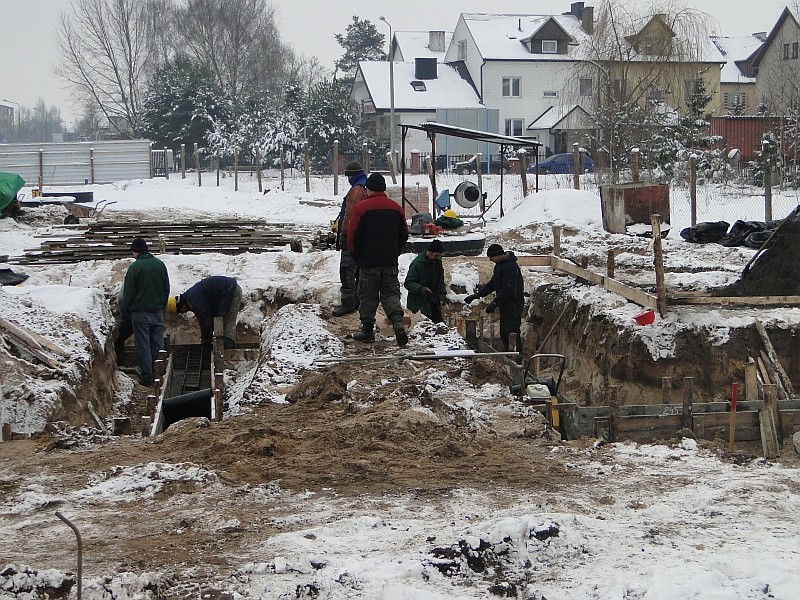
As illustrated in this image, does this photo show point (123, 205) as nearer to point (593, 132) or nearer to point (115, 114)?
point (593, 132)

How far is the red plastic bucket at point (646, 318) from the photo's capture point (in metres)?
11.6

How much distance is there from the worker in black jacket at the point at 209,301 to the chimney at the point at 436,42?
4675cm

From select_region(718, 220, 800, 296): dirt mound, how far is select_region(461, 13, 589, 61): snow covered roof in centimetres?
3934

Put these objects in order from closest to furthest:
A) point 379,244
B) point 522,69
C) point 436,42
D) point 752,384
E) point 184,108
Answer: point 752,384, point 379,244, point 184,108, point 522,69, point 436,42

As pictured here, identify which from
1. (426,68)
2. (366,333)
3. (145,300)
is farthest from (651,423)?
(426,68)

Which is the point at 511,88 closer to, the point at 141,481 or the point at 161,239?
the point at 161,239

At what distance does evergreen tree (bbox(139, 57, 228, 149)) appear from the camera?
49.5 m

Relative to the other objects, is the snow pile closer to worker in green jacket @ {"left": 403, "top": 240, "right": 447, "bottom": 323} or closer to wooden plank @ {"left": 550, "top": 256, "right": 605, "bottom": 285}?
worker in green jacket @ {"left": 403, "top": 240, "right": 447, "bottom": 323}

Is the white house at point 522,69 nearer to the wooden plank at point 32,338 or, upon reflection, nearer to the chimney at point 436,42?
the chimney at point 436,42

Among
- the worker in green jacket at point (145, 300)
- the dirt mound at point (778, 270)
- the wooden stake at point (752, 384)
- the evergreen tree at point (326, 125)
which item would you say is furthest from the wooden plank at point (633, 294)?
the evergreen tree at point (326, 125)

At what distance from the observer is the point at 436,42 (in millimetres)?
56938

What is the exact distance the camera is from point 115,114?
2534 inches

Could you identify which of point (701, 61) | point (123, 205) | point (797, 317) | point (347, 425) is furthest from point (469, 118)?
point (347, 425)

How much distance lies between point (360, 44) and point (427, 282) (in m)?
60.2
